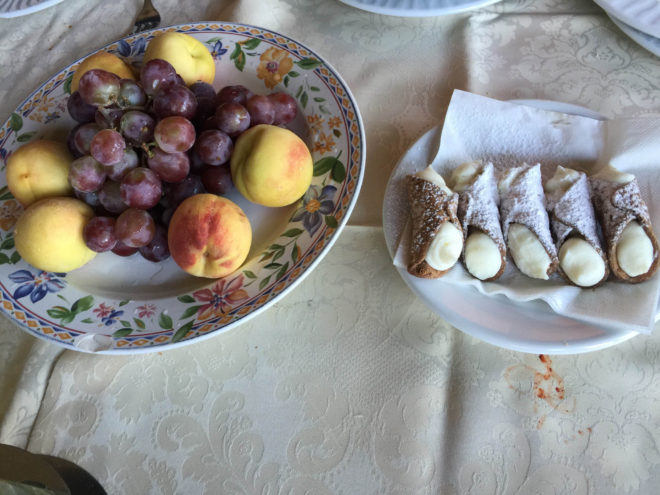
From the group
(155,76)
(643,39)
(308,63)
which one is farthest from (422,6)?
(155,76)

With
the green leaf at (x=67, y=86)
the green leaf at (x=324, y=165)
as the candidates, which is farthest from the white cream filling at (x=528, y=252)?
the green leaf at (x=67, y=86)

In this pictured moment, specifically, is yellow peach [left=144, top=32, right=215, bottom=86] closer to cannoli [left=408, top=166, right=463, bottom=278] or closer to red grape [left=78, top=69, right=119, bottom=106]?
red grape [left=78, top=69, right=119, bottom=106]

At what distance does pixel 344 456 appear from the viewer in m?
0.48

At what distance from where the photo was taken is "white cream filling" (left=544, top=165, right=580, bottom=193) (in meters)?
0.54

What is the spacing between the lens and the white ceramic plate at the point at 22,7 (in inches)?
33.3

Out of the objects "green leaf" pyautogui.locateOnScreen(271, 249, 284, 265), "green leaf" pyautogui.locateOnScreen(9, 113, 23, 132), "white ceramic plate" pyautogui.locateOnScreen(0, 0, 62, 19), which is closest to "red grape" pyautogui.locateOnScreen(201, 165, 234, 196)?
"green leaf" pyautogui.locateOnScreen(271, 249, 284, 265)

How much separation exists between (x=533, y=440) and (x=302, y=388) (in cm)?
25

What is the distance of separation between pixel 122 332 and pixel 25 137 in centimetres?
36

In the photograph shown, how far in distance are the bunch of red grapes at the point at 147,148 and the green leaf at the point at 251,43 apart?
17 cm

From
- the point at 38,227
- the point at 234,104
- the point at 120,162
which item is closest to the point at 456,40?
the point at 234,104

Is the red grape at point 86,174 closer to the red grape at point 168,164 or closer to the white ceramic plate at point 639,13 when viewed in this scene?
the red grape at point 168,164

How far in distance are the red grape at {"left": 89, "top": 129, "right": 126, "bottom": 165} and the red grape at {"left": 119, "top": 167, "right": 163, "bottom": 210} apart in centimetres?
2

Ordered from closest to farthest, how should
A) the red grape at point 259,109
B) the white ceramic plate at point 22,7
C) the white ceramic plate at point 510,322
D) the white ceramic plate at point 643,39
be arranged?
the white ceramic plate at point 510,322, the red grape at point 259,109, the white ceramic plate at point 643,39, the white ceramic plate at point 22,7

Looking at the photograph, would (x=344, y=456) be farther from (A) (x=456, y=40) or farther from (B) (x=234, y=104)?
(A) (x=456, y=40)
